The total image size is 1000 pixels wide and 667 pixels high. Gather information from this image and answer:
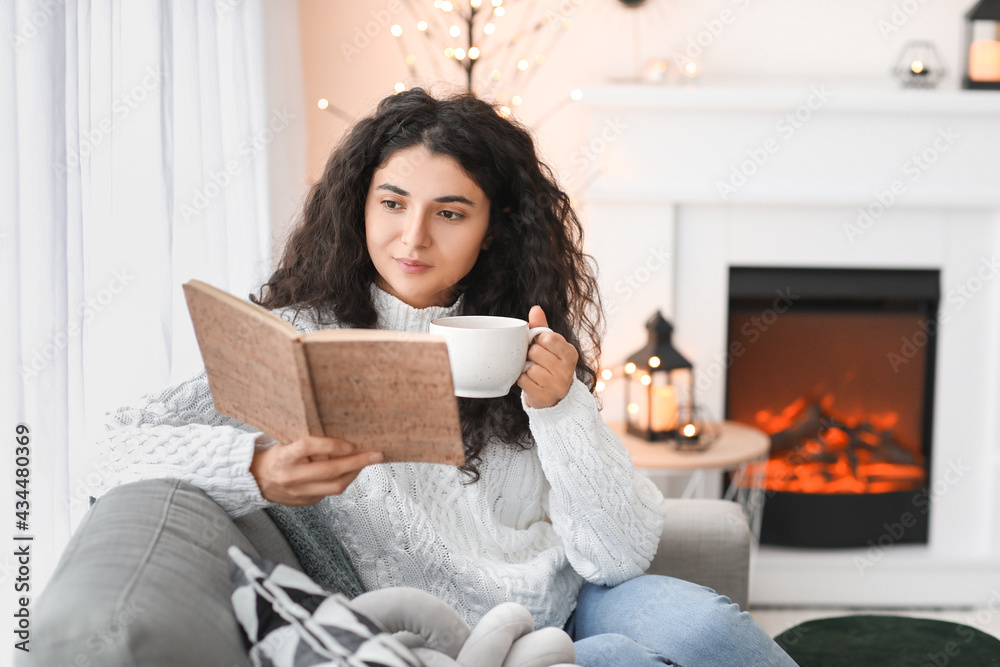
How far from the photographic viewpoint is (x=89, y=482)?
112cm

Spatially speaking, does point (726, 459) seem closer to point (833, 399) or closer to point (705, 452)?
point (705, 452)

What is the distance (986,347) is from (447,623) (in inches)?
87.3

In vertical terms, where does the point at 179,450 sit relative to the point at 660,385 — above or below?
above

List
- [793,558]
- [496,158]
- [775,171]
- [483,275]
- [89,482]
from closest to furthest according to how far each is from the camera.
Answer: [89,482] < [496,158] < [483,275] < [775,171] < [793,558]

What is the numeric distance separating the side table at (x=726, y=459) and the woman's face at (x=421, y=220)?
103cm

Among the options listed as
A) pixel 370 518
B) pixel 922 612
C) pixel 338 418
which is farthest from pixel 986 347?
pixel 338 418

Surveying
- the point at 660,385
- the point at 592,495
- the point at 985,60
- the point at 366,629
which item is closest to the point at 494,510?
the point at 592,495

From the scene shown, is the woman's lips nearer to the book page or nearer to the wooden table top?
the book page

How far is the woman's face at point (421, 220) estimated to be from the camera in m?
1.16

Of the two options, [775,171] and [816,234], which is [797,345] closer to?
[816,234]

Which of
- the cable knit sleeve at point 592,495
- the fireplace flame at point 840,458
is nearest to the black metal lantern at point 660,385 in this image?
the fireplace flame at point 840,458

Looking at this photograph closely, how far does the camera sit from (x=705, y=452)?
2.14m

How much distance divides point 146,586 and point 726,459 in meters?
1.63

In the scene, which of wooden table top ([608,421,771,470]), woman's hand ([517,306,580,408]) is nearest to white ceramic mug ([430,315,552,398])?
woman's hand ([517,306,580,408])
